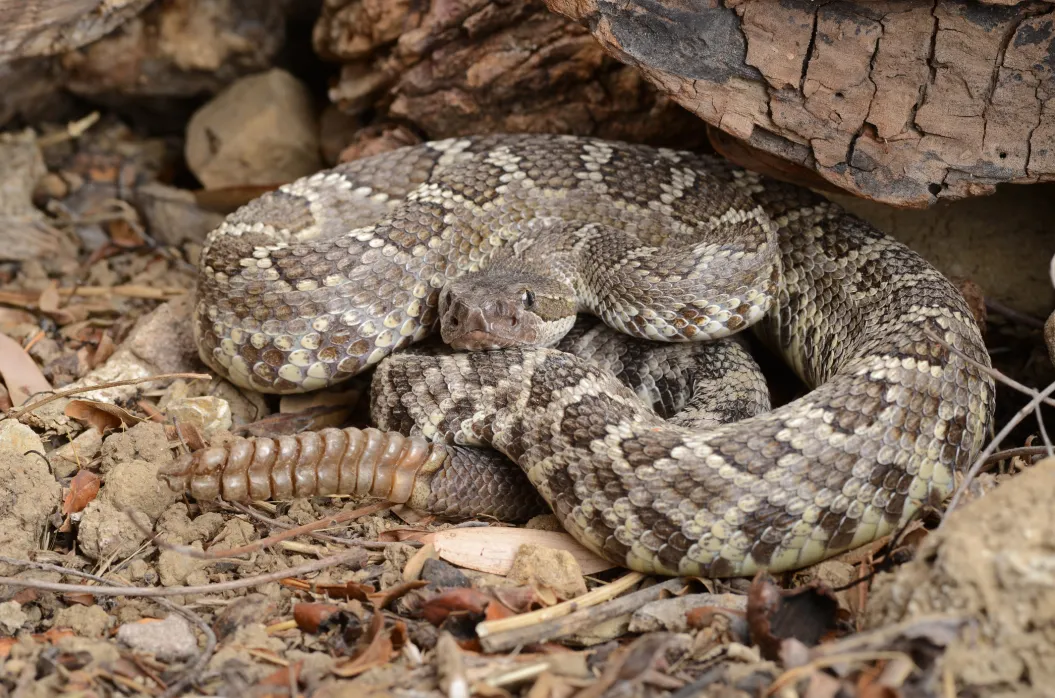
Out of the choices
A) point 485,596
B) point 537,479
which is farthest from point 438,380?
point 485,596

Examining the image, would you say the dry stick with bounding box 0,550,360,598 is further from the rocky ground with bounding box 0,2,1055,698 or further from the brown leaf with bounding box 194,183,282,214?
the brown leaf with bounding box 194,183,282,214

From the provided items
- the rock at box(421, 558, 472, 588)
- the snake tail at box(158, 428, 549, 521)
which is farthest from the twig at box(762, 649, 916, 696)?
the snake tail at box(158, 428, 549, 521)

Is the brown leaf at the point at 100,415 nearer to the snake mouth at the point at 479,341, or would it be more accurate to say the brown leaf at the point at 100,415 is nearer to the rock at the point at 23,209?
the snake mouth at the point at 479,341

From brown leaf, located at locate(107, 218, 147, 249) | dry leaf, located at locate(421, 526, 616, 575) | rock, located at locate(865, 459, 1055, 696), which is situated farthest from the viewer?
brown leaf, located at locate(107, 218, 147, 249)

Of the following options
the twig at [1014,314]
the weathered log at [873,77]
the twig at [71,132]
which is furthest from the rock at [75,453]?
the twig at [1014,314]

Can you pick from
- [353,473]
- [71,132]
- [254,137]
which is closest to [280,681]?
[353,473]

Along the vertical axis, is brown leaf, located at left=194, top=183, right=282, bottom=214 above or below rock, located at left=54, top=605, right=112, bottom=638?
above
